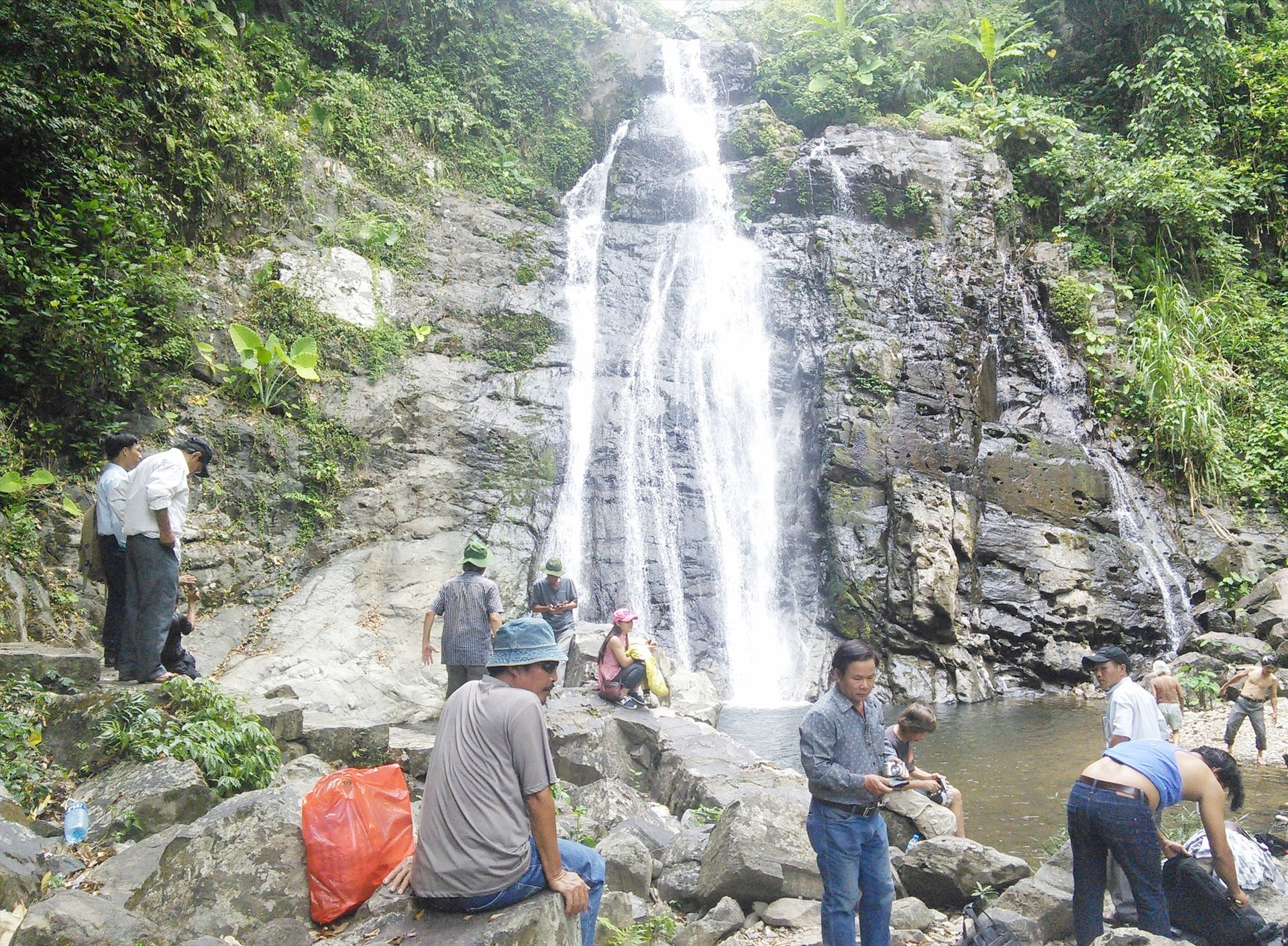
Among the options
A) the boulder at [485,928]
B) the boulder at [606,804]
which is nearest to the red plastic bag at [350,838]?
the boulder at [485,928]

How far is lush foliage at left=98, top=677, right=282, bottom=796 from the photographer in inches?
183

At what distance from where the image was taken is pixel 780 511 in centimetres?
1366

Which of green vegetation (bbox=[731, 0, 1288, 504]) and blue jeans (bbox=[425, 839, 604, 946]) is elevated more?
green vegetation (bbox=[731, 0, 1288, 504])

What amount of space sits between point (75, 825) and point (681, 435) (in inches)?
442

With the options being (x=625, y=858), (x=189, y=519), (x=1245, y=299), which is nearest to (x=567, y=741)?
(x=625, y=858)

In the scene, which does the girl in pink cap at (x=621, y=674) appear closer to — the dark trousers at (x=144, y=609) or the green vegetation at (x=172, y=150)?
the dark trousers at (x=144, y=609)

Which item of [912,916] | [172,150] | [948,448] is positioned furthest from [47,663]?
[948,448]

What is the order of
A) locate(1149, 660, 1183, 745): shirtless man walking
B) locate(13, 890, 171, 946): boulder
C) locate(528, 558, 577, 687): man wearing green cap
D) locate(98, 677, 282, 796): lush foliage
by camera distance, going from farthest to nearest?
1. locate(528, 558, 577, 687): man wearing green cap
2. locate(1149, 660, 1183, 745): shirtless man walking
3. locate(98, 677, 282, 796): lush foliage
4. locate(13, 890, 171, 946): boulder

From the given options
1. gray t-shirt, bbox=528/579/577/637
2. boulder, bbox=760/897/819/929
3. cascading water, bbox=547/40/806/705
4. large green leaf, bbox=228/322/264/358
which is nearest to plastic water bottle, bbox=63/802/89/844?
boulder, bbox=760/897/819/929

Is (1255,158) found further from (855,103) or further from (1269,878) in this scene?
(1269,878)

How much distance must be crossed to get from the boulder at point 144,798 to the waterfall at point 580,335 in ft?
27.7

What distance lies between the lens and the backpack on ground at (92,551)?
219 inches

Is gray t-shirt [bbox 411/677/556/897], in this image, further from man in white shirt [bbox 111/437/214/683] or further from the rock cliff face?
the rock cliff face

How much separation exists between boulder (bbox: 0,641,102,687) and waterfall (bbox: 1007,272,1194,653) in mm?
13105
